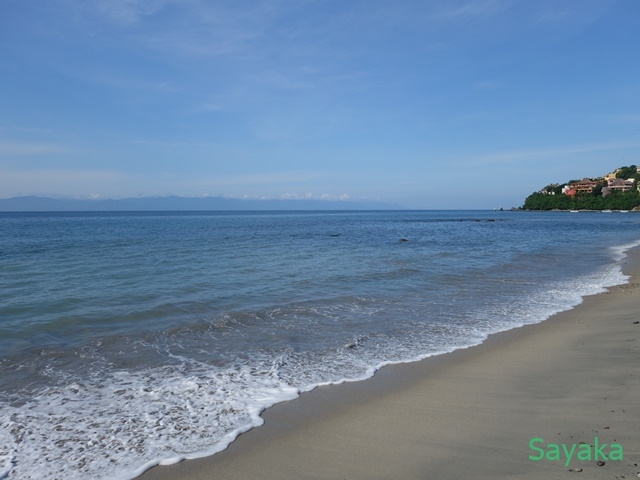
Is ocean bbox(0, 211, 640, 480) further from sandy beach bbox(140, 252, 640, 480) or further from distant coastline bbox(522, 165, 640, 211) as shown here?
distant coastline bbox(522, 165, 640, 211)

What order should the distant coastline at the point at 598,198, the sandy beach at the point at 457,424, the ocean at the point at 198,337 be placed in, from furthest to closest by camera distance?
the distant coastline at the point at 598,198
the ocean at the point at 198,337
the sandy beach at the point at 457,424

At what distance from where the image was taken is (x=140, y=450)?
4.66 metres

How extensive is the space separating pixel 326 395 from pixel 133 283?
40.1ft

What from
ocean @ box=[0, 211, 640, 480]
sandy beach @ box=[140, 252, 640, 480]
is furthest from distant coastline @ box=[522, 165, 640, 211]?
sandy beach @ box=[140, 252, 640, 480]

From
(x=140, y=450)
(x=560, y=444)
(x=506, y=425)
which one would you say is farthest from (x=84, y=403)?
(x=560, y=444)

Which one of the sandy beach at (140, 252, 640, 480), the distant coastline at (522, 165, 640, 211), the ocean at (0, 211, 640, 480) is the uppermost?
the distant coastline at (522, 165, 640, 211)

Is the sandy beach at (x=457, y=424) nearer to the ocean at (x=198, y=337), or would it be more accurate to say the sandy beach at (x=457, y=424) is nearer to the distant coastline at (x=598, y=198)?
the ocean at (x=198, y=337)

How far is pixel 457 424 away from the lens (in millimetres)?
5027

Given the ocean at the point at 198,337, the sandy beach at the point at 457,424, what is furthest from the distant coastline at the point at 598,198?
the sandy beach at the point at 457,424

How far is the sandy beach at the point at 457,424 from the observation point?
412cm

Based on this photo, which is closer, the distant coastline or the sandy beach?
the sandy beach

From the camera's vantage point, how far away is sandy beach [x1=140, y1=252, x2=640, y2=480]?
412 cm

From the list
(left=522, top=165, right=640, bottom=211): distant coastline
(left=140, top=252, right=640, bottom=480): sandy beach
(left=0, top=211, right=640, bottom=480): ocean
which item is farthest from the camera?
(left=522, top=165, right=640, bottom=211): distant coastline

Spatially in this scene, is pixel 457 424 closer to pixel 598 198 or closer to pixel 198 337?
pixel 198 337
